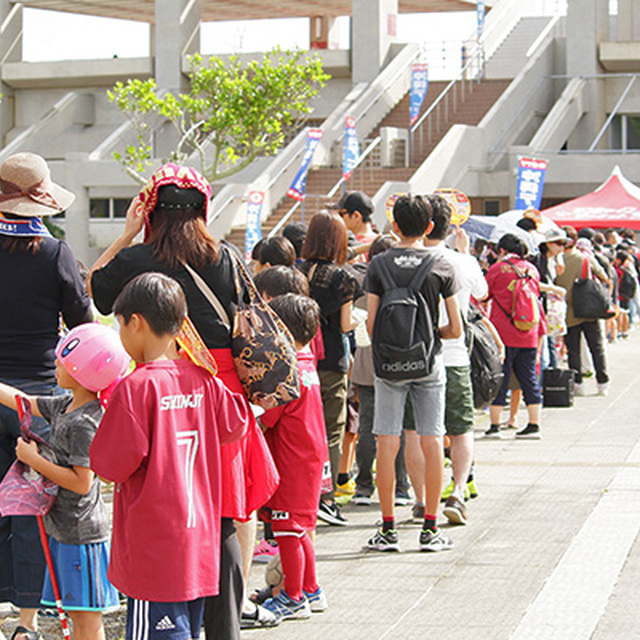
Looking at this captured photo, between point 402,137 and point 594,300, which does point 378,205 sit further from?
point 594,300

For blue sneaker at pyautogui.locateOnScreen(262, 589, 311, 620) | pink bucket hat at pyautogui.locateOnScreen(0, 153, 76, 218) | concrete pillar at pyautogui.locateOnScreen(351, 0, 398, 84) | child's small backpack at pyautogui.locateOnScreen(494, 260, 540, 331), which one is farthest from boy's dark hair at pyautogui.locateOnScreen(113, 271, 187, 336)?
concrete pillar at pyautogui.locateOnScreen(351, 0, 398, 84)

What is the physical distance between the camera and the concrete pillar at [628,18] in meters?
39.7

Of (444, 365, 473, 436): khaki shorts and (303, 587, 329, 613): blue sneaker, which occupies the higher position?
(444, 365, 473, 436): khaki shorts

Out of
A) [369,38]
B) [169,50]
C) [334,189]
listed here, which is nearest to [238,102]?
[334,189]

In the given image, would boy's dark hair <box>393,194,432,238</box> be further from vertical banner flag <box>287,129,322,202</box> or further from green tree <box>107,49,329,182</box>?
green tree <box>107,49,329,182</box>

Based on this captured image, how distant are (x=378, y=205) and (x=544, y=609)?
2220 cm

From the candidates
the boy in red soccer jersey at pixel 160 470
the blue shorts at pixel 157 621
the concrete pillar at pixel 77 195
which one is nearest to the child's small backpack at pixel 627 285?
the concrete pillar at pixel 77 195

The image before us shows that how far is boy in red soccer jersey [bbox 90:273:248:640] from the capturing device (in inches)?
161

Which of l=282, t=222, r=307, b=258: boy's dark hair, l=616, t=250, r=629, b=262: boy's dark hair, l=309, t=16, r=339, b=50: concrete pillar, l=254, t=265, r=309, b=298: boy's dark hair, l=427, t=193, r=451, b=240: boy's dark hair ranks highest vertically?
l=309, t=16, r=339, b=50: concrete pillar

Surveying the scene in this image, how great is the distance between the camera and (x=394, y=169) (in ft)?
104

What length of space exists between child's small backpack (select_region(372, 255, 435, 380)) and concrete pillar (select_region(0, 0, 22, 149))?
3808cm

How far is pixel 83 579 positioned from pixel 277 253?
3.18 meters

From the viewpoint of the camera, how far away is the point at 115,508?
13.9 feet

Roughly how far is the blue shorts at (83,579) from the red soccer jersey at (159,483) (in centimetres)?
57
